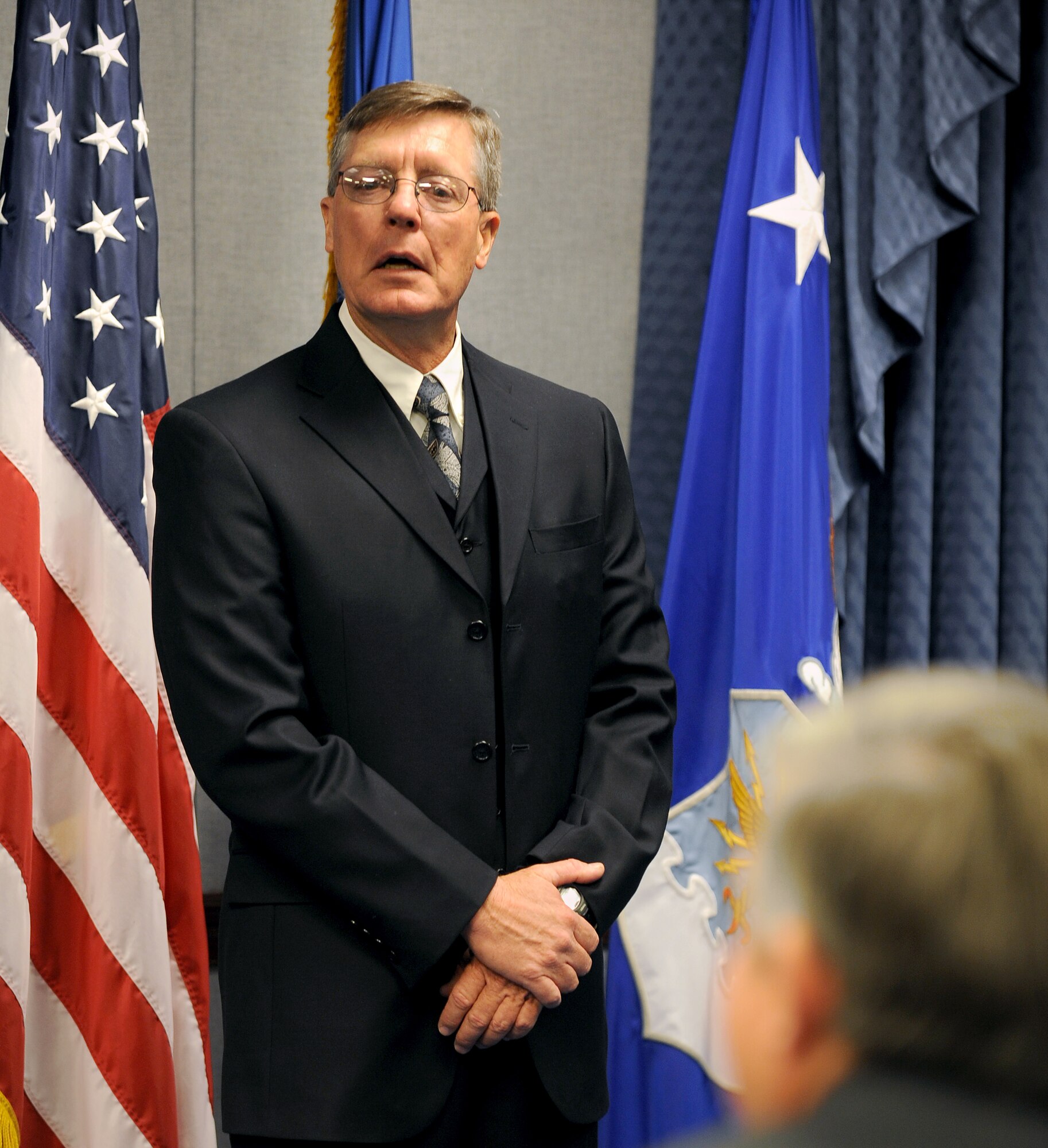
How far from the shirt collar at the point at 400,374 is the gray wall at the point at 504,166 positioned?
3.29ft

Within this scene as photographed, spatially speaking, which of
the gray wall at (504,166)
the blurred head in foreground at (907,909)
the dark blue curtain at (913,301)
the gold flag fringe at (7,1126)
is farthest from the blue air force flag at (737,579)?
the blurred head in foreground at (907,909)

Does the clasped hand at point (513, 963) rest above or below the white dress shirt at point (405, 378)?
below

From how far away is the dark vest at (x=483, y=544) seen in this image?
5.70 feet

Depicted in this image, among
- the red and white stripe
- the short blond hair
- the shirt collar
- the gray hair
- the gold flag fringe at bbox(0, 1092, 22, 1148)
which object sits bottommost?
the gold flag fringe at bbox(0, 1092, 22, 1148)

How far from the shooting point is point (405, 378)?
1.85 meters

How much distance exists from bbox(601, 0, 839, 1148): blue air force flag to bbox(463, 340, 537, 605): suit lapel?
0.86 metres

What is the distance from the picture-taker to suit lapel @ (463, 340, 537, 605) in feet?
5.83

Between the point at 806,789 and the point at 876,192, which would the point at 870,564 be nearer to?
the point at 876,192

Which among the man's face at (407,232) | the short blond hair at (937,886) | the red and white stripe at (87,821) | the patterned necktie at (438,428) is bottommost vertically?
the red and white stripe at (87,821)

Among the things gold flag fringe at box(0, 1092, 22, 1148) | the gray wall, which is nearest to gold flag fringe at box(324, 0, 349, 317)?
the gray wall

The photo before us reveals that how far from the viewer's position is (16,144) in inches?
88.2

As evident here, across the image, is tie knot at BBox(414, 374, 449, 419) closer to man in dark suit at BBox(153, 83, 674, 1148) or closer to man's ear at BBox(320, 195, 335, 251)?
man in dark suit at BBox(153, 83, 674, 1148)

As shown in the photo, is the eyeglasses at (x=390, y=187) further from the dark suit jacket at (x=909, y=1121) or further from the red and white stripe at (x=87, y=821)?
the dark suit jacket at (x=909, y=1121)

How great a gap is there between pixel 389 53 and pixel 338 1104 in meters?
1.88
